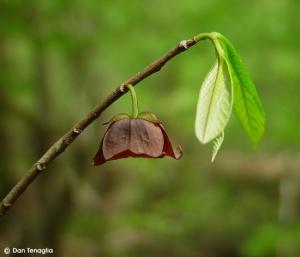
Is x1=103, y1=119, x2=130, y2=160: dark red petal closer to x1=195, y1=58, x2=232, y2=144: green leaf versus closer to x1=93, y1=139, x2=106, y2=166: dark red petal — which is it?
x1=93, y1=139, x2=106, y2=166: dark red petal

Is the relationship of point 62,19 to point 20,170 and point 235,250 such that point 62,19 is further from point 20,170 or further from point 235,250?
point 235,250

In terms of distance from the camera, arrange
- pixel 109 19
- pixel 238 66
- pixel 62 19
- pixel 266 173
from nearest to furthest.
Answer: pixel 238 66 → pixel 109 19 → pixel 62 19 → pixel 266 173

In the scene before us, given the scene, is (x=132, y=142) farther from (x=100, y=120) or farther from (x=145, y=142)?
(x=100, y=120)

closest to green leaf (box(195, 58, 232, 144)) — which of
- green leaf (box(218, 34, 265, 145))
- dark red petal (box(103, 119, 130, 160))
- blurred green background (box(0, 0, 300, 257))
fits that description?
green leaf (box(218, 34, 265, 145))

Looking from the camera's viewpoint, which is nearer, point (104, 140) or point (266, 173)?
point (104, 140)

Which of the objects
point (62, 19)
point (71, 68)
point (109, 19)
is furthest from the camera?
point (71, 68)

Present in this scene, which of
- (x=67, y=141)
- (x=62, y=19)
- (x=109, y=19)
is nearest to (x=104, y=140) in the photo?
(x=67, y=141)

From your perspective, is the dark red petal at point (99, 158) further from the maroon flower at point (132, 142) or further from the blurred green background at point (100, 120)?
the blurred green background at point (100, 120)
